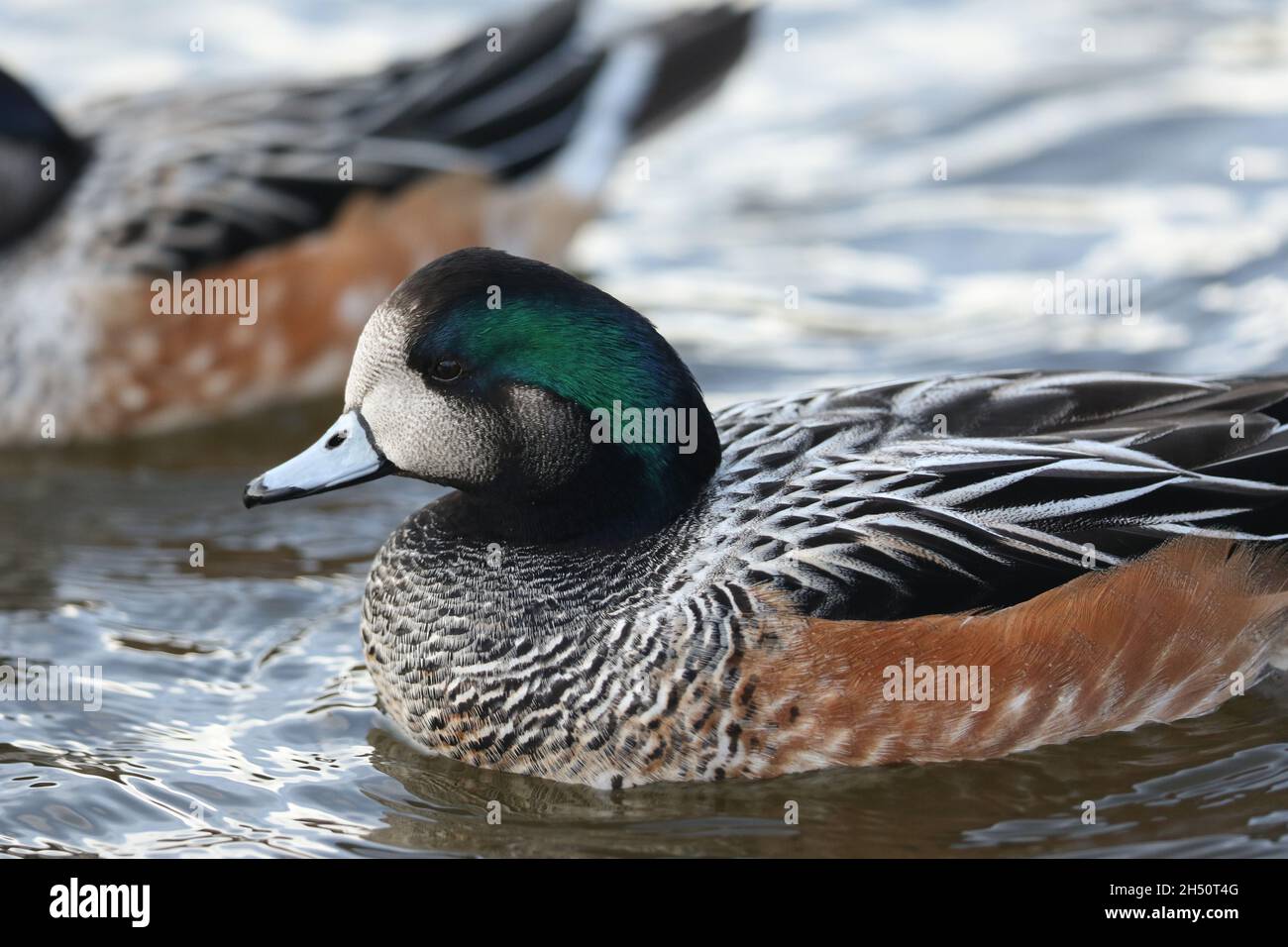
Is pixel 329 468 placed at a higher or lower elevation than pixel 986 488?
higher

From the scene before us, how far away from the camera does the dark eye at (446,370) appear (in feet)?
19.0

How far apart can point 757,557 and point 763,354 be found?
12.9 ft

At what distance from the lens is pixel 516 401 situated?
5.84 metres

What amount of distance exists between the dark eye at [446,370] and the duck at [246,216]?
3.50 m

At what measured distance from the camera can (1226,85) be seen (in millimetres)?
11797

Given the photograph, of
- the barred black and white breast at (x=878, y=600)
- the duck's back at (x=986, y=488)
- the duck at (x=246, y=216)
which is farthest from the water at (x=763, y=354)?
the duck's back at (x=986, y=488)

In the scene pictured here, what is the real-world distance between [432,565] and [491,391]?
67 cm

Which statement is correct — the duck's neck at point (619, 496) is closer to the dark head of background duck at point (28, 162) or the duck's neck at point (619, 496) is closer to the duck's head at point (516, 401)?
the duck's head at point (516, 401)

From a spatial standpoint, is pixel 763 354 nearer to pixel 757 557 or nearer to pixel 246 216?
pixel 246 216

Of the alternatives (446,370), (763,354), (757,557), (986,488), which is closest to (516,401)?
(446,370)

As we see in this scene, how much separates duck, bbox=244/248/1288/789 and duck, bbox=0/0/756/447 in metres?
3.33
